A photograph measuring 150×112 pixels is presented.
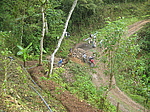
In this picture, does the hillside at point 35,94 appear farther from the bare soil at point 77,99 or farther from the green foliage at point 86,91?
the green foliage at point 86,91

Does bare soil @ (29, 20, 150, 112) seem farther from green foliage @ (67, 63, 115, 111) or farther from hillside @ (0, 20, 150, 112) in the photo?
green foliage @ (67, 63, 115, 111)

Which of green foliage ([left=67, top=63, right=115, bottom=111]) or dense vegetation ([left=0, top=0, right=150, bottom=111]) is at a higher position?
dense vegetation ([left=0, top=0, right=150, bottom=111])

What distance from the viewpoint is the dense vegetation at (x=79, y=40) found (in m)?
6.59

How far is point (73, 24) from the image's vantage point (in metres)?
28.6

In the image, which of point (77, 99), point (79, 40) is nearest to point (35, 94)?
point (77, 99)

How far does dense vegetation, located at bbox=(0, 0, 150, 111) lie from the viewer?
21.6 ft

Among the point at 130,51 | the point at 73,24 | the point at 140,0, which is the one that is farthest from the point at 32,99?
the point at 140,0

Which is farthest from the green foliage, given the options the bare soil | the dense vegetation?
the bare soil

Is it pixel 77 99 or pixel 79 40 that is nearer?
pixel 77 99

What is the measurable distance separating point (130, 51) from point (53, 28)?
454 inches

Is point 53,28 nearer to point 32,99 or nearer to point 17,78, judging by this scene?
point 17,78

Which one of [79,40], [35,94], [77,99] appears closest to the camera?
[35,94]

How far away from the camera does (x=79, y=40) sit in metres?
24.5

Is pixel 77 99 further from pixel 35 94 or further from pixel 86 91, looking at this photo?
pixel 35 94
